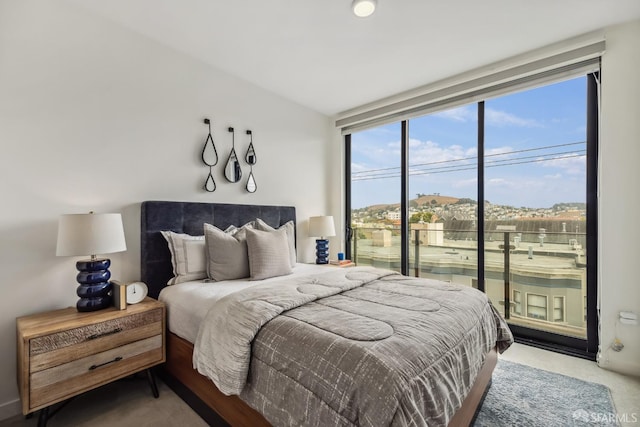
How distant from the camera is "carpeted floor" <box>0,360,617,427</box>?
178 cm

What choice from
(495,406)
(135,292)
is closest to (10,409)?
(135,292)

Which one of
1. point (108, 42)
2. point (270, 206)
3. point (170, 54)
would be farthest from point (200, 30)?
point (270, 206)

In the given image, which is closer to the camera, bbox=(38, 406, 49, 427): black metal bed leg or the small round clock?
bbox=(38, 406, 49, 427): black metal bed leg

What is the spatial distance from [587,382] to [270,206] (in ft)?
10.00

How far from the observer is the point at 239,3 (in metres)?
2.10

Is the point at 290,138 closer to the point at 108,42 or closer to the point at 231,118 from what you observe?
the point at 231,118

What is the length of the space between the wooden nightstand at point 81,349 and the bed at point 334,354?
155 mm

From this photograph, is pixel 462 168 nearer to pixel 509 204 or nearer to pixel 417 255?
pixel 509 204

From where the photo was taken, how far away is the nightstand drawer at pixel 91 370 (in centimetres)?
158

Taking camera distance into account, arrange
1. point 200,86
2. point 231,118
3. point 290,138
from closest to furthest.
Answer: point 200,86
point 231,118
point 290,138

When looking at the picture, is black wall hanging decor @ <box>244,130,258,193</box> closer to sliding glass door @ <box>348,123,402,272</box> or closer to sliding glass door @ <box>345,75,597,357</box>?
sliding glass door @ <box>348,123,402,272</box>

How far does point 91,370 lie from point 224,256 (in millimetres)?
1049

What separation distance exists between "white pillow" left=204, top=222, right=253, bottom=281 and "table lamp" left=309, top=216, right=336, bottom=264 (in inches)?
51.3

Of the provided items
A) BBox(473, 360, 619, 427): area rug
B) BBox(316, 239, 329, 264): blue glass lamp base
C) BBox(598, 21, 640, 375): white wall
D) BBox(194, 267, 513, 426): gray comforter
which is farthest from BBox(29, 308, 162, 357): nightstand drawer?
BBox(598, 21, 640, 375): white wall
